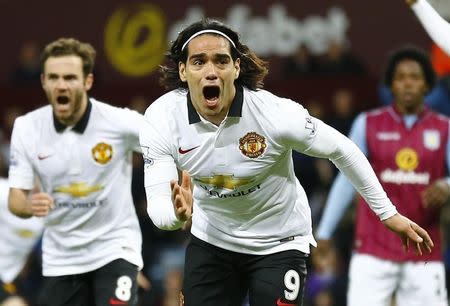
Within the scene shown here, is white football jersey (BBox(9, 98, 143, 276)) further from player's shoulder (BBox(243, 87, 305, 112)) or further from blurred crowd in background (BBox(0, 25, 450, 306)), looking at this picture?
blurred crowd in background (BBox(0, 25, 450, 306))

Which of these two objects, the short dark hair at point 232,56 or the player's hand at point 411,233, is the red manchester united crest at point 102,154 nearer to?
the short dark hair at point 232,56

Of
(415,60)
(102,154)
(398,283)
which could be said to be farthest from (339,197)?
(102,154)

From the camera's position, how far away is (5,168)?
12195 millimetres

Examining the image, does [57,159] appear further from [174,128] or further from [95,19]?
[95,19]

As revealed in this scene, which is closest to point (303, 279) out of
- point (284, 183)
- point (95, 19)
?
point (284, 183)

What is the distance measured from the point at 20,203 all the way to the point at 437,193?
269 centimetres

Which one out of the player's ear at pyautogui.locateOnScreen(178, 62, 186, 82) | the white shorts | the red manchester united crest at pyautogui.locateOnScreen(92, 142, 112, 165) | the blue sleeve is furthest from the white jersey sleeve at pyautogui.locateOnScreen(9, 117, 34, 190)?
the white shorts

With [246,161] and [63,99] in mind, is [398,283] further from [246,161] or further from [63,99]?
[63,99]

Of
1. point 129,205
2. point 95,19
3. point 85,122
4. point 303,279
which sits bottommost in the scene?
point 303,279

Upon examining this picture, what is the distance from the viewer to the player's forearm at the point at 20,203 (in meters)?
6.16

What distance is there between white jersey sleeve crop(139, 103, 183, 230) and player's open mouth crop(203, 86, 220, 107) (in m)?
0.25

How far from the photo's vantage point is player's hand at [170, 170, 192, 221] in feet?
15.5

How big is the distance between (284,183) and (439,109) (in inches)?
228

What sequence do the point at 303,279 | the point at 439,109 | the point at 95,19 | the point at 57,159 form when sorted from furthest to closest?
the point at 95,19
the point at 439,109
the point at 57,159
the point at 303,279
